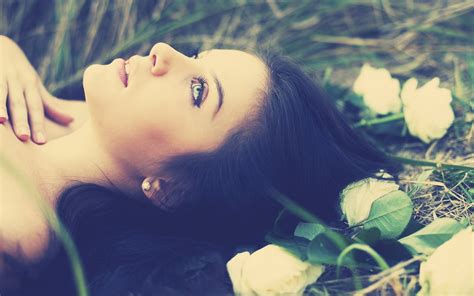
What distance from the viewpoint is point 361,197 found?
1.38 meters

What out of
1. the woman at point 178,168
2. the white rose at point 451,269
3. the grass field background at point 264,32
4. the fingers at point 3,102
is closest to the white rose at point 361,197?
the woman at point 178,168

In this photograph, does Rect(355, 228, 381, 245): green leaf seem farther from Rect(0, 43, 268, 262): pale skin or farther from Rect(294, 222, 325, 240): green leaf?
Rect(0, 43, 268, 262): pale skin

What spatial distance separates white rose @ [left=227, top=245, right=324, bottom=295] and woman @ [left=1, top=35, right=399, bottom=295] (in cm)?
10

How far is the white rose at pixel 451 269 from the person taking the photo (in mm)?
1022

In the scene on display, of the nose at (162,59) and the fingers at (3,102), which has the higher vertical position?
the nose at (162,59)

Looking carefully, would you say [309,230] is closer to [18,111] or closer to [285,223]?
[285,223]

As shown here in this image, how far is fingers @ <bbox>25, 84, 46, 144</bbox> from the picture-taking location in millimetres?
1487

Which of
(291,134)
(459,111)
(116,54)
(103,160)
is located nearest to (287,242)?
(291,134)

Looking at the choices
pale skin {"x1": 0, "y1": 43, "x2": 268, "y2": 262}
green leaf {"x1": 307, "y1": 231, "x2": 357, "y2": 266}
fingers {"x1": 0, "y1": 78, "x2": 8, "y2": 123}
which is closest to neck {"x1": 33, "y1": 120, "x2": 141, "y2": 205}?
pale skin {"x1": 0, "y1": 43, "x2": 268, "y2": 262}

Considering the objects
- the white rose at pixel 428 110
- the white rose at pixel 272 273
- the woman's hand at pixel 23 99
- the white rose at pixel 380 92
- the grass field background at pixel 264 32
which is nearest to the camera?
the white rose at pixel 272 273

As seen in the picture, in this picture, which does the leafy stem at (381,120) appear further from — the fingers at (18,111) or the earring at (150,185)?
the fingers at (18,111)

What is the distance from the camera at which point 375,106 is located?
1.73m

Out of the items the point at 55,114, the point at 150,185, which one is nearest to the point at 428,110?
the point at 150,185

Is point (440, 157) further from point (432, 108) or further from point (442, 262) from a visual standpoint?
point (442, 262)
